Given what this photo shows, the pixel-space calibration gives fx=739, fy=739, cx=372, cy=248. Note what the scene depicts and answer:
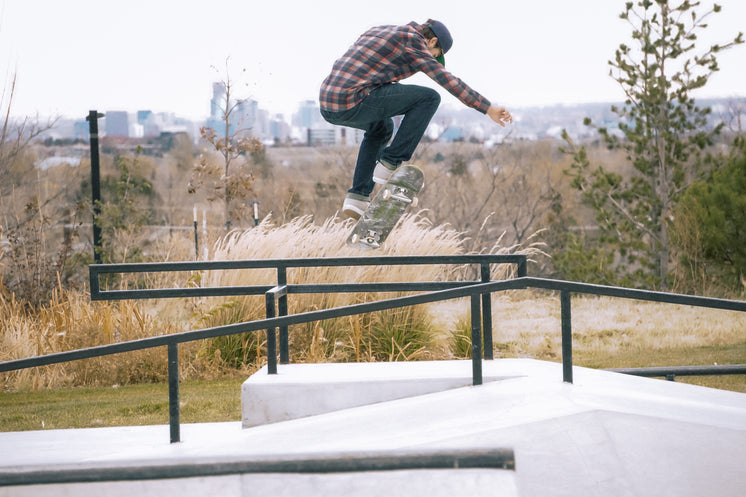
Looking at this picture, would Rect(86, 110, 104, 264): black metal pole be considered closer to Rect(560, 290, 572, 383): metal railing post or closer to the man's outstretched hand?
the man's outstretched hand

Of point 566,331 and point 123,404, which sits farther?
point 123,404

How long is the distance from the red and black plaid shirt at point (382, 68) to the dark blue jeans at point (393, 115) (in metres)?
0.05

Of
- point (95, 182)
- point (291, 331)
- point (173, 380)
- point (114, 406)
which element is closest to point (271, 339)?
point (173, 380)


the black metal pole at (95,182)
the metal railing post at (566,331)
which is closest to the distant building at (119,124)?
the black metal pole at (95,182)

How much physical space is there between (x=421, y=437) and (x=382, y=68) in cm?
192

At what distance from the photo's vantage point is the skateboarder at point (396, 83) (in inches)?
149

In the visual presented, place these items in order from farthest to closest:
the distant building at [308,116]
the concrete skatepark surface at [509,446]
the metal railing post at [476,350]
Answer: the distant building at [308,116]
the metal railing post at [476,350]
the concrete skatepark surface at [509,446]

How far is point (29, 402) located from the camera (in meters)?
5.80

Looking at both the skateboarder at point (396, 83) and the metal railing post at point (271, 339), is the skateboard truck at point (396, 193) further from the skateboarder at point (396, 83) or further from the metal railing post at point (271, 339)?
the metal railing post at point (271, 339)

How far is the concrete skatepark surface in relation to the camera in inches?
106

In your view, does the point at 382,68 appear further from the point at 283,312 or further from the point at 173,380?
the point at 173,380

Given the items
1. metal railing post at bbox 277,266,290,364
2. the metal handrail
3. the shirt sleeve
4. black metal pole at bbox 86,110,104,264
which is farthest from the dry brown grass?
the shirt sleeve

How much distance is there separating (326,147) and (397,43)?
61.4ft

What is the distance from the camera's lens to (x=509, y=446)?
2.63 meters
